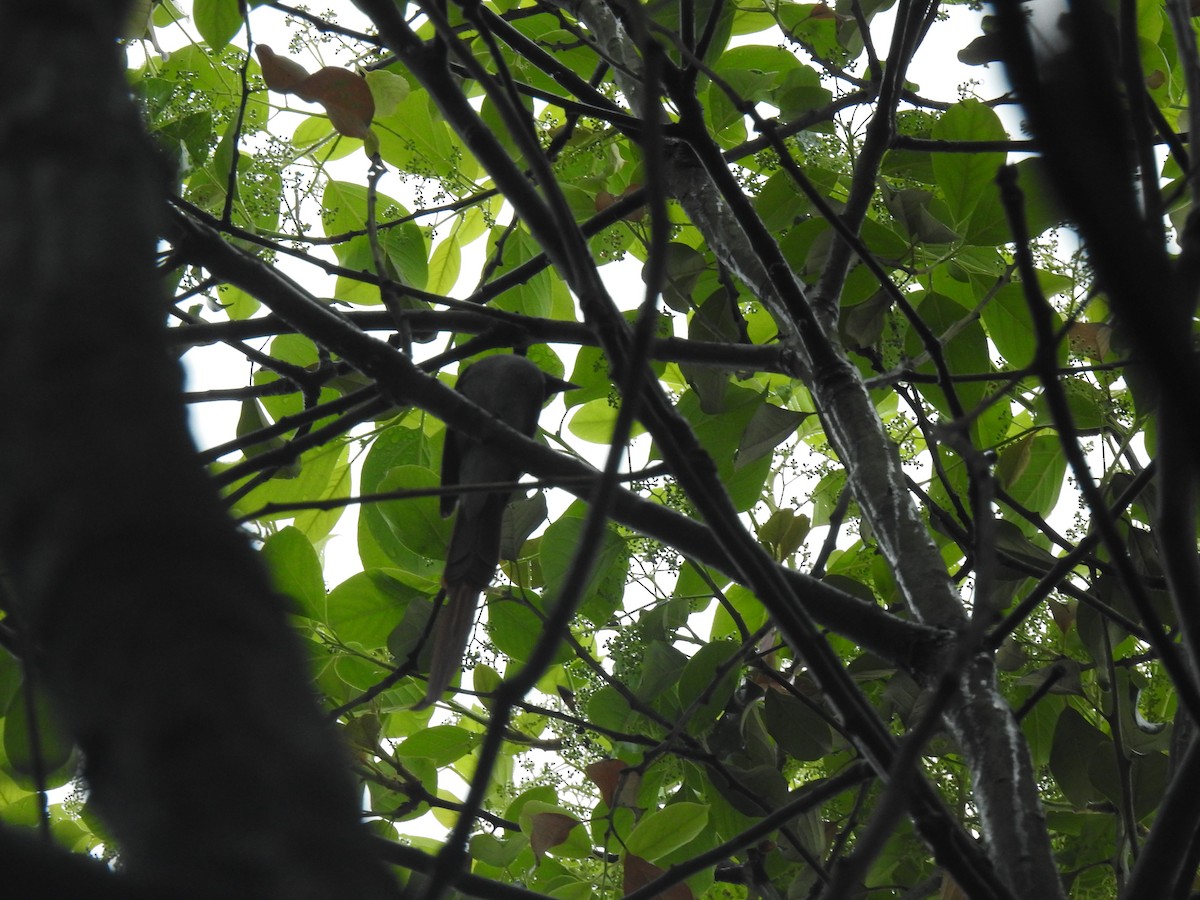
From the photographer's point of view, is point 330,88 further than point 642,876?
Yes

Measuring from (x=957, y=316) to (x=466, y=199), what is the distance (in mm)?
981

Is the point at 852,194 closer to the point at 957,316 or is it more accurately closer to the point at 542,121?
the point at 957,316

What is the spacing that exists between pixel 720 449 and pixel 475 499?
1.60ft

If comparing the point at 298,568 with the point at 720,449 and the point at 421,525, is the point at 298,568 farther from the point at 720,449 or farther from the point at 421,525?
the point at 720,449

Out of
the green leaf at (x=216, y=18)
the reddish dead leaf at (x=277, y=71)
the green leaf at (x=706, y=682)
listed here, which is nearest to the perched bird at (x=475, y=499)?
the green leaf at (x=706, y=682)

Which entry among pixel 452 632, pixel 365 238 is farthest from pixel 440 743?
pixel 365 238

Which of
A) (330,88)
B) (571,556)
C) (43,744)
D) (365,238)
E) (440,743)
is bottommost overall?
(43,744)

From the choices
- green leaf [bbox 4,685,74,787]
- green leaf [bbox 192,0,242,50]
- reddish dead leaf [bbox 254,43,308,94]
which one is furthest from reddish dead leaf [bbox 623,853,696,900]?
green leaf [bbox 192,0,242,50]

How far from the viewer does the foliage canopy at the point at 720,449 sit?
→ 3.09 ft

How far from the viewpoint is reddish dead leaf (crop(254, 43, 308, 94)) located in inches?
70.2

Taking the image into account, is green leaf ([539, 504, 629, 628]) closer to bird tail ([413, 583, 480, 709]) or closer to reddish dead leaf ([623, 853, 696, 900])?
bird tail ([413, 583, 480, 709])

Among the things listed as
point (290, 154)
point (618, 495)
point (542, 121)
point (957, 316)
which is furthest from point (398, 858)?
point (542, 121)

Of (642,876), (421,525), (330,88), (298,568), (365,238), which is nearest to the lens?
(642,876)

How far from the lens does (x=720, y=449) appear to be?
2039 millimetres
